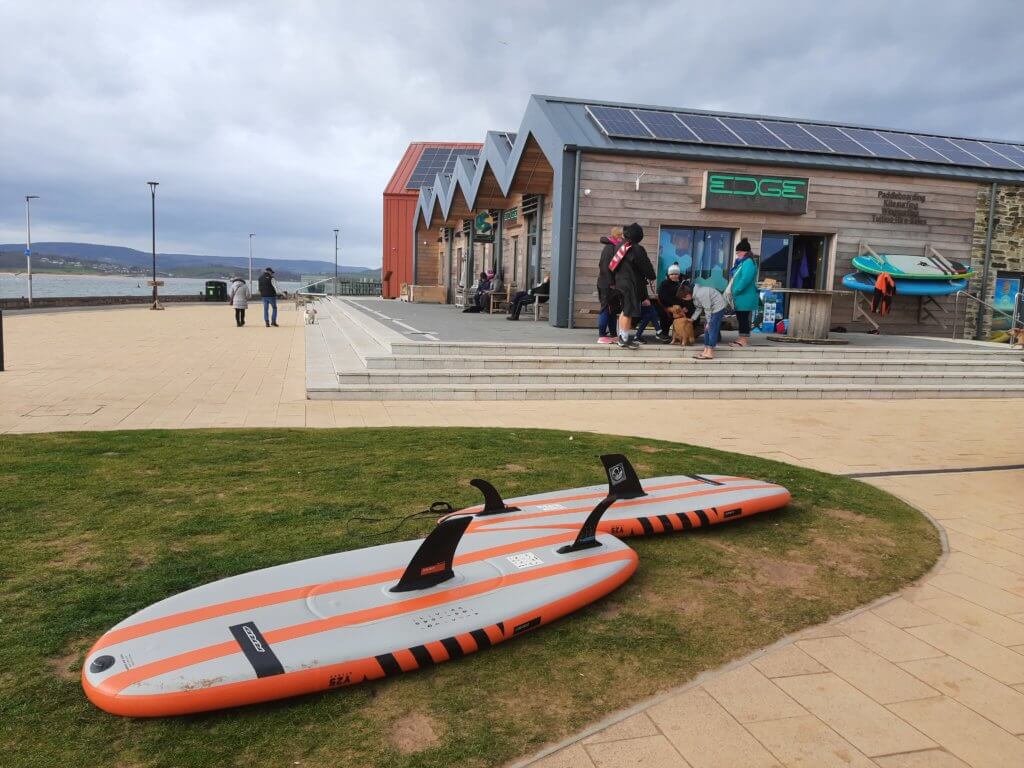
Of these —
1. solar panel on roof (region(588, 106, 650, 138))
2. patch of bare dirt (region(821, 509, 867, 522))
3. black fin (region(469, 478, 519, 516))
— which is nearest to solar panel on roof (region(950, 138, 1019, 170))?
solar panel on roof (region(588, 106, 650, 138))

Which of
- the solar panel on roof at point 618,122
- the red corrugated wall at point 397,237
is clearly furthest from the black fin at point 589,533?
the red corrugated wall at point 397,237

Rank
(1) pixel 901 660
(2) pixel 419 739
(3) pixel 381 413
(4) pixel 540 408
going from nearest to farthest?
(2) pixel 419 739 → (1) pixel 901 660 → (3) pixel 381 413 → (4) pixel 540 408

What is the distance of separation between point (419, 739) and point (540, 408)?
6893mm

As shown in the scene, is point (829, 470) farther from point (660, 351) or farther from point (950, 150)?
point (950, 150)

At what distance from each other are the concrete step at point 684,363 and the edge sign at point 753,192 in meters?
4.83

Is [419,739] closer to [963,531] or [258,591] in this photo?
[258,591]

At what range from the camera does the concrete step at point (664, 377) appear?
982 cm

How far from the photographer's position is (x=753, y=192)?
1595 centimetres

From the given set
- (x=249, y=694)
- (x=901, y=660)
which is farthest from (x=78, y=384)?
(x=901, y=660)

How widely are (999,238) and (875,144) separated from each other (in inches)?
147

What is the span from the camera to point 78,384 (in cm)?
973

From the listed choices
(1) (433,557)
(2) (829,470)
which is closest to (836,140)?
(2) (829,470)

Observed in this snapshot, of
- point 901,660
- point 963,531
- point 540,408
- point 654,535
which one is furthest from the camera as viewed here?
point 540,408

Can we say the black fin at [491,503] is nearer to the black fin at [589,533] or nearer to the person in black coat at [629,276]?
the black fin at [589,533]
